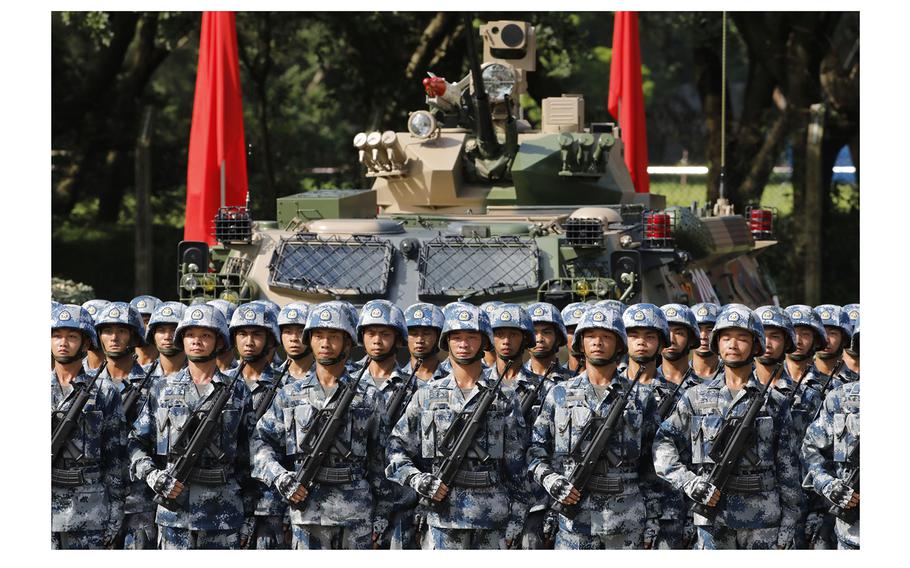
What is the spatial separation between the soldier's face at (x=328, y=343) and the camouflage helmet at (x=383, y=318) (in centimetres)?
45

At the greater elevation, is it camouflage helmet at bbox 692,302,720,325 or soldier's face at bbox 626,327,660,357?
camouflage helmet at bbox 692,302,720,325

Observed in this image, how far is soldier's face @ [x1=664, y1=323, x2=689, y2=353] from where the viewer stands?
1069 centimetres

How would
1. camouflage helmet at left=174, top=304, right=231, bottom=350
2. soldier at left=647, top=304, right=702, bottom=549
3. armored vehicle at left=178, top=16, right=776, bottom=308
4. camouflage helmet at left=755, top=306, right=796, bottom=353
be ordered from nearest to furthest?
soldier at left=647, top=304, right=702, bottom=549 → camouflage helmet at left=174, top=304, right=231, bottom=350 → camouflage helmet at left=755, top=306, right=796, bottom=353 → armored vehicle at left=178, top=16, right=776, bottom=308

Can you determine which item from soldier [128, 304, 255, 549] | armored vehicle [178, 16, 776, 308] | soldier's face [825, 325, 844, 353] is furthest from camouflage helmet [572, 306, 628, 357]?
armored vehicle [178, 16, 776, 308]

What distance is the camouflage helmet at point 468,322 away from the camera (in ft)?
31.8

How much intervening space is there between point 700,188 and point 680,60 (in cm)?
1423

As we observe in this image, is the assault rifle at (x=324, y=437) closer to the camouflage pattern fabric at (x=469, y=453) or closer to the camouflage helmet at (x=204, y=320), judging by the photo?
the camouflage pattern fabric at (x=469, y=453)

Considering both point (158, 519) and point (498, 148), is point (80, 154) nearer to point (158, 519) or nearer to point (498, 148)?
point (498, 148)

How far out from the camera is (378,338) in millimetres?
10320

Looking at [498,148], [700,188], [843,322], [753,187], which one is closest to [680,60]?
[700,188]

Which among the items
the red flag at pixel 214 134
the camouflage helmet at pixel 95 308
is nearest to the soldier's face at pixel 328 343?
the camouflage helmet at pixel 95 308

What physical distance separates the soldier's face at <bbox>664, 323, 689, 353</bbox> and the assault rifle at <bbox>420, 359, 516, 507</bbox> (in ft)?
5.63

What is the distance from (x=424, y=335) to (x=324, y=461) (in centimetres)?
185

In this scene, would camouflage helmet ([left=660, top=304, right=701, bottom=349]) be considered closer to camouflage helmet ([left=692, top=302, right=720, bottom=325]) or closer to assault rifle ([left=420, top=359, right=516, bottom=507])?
camouflage helmet ([left=692, top=302, right=720, bottom=325])
